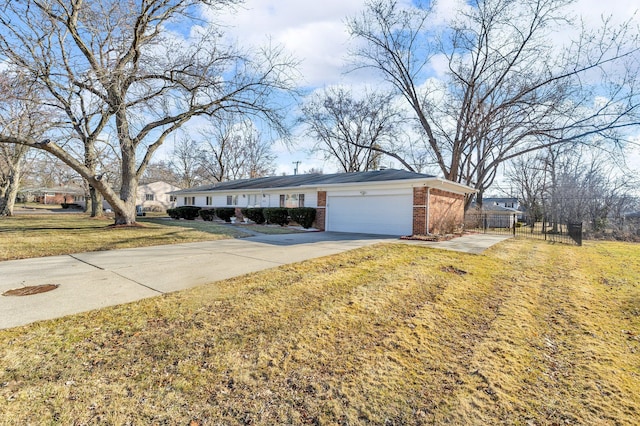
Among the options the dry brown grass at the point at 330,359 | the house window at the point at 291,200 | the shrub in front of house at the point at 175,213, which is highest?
the house window at the point at 291,200

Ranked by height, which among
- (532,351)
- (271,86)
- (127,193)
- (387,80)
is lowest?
(532,351)

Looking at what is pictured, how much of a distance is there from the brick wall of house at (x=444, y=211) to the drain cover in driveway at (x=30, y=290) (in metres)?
11.9

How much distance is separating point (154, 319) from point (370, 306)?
2655 mm

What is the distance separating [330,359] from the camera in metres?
2.81

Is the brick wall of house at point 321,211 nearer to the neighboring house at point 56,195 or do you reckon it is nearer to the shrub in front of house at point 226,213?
the shrub in front of house at point 226,213

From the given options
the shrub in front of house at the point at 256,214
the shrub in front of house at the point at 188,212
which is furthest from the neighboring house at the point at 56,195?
the shrub in front of house at the point at 256,214

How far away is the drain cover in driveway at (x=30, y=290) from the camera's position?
13.9 ft

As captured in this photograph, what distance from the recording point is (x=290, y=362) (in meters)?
2.72

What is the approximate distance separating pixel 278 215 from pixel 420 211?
8337mm

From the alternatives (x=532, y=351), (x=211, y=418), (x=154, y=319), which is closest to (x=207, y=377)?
(x=211, y=418)

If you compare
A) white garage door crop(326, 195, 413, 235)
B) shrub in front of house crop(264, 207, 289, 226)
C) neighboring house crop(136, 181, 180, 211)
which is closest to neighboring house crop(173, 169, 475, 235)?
white garage door crop(326, 195, 413, 235)

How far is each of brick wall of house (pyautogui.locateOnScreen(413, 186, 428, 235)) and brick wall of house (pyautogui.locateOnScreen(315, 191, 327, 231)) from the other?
16.5 ft

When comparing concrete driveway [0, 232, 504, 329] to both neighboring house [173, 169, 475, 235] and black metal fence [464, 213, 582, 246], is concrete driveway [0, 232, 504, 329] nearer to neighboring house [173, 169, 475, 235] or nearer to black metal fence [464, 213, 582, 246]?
neighboring house [173, 169, 475, 235]

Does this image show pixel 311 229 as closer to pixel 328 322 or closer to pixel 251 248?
pixel 251 248
